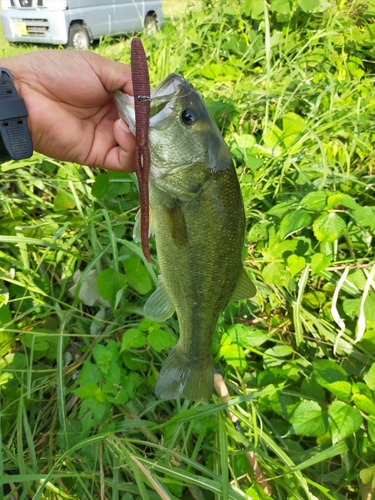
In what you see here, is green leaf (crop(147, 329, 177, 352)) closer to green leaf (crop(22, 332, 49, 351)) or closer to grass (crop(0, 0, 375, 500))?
grass (crop(0, 0, 375, 500))

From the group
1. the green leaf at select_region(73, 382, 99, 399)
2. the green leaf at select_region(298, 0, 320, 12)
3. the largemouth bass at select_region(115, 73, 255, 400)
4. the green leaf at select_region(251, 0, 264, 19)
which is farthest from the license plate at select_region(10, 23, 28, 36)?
the green leaf at select_region(73, 382, 99, 399)

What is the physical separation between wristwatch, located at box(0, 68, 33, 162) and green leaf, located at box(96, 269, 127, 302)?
786 mm

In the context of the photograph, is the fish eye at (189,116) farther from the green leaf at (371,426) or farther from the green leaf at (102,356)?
the green leaf at (371,426)

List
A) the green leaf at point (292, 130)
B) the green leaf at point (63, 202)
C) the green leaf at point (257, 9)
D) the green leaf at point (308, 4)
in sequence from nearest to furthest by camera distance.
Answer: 1. the green leaf at point (63, 202)
2. the green leaf at point (292, 130)
3. the green leaf at point (308, 4)
4. the green leaf at point (257, 9)

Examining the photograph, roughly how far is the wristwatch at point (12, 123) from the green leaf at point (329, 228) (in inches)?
61.9

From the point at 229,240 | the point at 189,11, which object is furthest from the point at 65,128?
the point at 189,11

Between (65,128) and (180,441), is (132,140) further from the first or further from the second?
(180,441)

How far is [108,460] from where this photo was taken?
183cm

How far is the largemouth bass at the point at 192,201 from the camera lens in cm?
135

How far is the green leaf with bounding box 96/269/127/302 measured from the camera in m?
2.14

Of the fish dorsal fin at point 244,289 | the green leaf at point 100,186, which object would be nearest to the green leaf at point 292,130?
the green leaf at point 100,186

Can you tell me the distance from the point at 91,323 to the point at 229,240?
1.36 m

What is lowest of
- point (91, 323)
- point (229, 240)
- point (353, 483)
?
point (353, 483)

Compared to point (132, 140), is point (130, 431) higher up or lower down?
lower down
